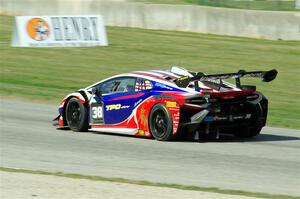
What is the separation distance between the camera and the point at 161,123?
45.3 feet

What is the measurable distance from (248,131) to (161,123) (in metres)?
1.72

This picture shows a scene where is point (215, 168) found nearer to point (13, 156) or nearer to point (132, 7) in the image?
point (13, 156)

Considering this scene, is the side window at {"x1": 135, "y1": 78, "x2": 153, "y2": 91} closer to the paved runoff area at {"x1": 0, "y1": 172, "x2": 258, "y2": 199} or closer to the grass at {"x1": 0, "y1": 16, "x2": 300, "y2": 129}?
the paved runoff area at {"x1": 0, "y1": 172, "x2": 258, "y2": 199}

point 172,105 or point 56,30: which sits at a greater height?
point 56,30

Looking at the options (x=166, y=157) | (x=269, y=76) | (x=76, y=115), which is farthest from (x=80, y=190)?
(x=76, y=115)

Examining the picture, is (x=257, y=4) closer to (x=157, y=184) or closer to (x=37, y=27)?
(x=37, y=27)

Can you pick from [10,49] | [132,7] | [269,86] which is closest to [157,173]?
[269,86]

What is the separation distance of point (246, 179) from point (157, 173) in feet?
4.15

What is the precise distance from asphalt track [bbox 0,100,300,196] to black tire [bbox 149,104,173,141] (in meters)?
0.15

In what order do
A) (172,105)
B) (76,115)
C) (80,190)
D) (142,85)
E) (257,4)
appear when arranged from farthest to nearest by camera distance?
(257,4)
(76,115)
(142,85)
(172,105)
(80,190)

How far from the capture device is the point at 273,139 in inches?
578

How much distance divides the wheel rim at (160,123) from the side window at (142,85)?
1.99 ft

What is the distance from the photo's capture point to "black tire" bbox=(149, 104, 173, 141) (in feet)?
44.5

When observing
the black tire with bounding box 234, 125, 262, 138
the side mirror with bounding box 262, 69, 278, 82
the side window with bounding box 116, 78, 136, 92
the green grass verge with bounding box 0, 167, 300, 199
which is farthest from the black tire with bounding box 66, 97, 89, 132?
the green grass verge with bounding box 0, 167, 300, 199
